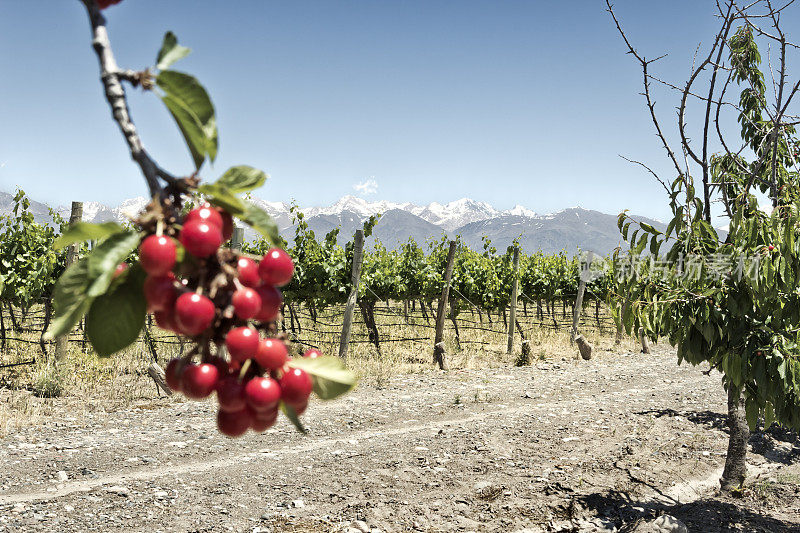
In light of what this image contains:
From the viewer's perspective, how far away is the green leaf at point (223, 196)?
419 mm

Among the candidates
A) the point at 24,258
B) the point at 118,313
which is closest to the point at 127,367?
the point at 24,258

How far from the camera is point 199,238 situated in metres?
0.40

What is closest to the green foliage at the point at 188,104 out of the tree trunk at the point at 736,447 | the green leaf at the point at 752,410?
the green leaf at the point at 752,410

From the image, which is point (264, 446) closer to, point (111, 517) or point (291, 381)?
point (111, 517)

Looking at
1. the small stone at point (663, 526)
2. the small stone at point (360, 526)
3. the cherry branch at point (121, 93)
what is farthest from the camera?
the small stone at point (360, 526)

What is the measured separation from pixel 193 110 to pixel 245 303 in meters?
0.17

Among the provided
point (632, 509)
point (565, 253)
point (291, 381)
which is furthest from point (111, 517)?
point (565, 253)

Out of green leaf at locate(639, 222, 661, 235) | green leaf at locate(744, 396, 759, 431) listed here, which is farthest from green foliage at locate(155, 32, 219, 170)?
green leaf at locate(744, 396, 759, 431)

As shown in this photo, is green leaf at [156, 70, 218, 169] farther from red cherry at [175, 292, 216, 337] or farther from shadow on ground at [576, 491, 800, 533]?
shadow on ground at [576, 491, 800, 533]

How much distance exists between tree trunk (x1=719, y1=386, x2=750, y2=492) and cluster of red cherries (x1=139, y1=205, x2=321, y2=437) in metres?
4.78

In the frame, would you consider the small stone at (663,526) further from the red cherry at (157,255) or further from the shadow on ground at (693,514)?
the red cherry at (157,255)

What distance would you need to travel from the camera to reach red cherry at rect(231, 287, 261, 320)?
0.41 m

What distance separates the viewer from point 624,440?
5.80 m

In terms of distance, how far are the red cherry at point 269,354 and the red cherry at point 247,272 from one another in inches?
2.1
